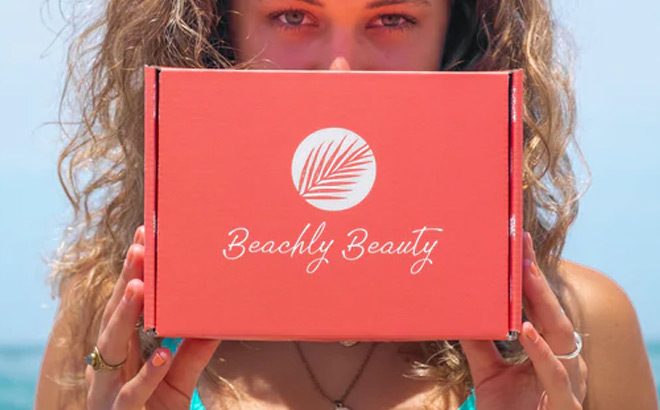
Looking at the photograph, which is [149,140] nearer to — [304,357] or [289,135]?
[289,135]

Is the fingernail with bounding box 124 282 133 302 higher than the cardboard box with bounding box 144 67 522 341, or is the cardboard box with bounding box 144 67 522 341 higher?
the cardboard box with bounding box 144 67 522 341

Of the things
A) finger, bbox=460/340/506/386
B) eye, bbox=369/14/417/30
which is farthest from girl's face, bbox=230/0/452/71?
finger, bbox=460/340/506/386

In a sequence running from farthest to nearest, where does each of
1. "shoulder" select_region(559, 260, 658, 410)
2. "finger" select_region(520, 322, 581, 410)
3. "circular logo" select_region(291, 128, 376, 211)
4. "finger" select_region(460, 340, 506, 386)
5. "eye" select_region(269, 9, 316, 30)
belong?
"shoulder" select_region(559, 260, 658, 410), "eye" select_region(269, 9, 316, 30), "finger" select_region(460, 340, 506, 386), "finger" select_region(520, 322, 581, 410), "circular logo" select_region(291, 128, 376, 211)

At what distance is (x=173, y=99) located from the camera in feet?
3.74

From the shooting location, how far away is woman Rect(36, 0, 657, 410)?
150 cm

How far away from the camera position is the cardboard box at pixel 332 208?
3.74ft

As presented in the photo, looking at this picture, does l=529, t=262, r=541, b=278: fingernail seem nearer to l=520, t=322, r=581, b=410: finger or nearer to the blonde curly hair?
l=520, t=322, r=581, b=410: finger

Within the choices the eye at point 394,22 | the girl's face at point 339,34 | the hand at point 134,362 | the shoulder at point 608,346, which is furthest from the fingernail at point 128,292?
the shoulder at point 608,346

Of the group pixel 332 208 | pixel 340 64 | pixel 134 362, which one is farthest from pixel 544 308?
pixel 134 362

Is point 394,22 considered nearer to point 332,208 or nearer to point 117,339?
point 332,208

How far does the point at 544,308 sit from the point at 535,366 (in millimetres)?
76

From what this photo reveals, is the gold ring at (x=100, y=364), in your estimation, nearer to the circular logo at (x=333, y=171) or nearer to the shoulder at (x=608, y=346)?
the circular logo at (x=333, y=171)

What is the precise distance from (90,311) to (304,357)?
41cm

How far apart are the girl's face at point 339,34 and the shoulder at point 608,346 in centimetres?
49
